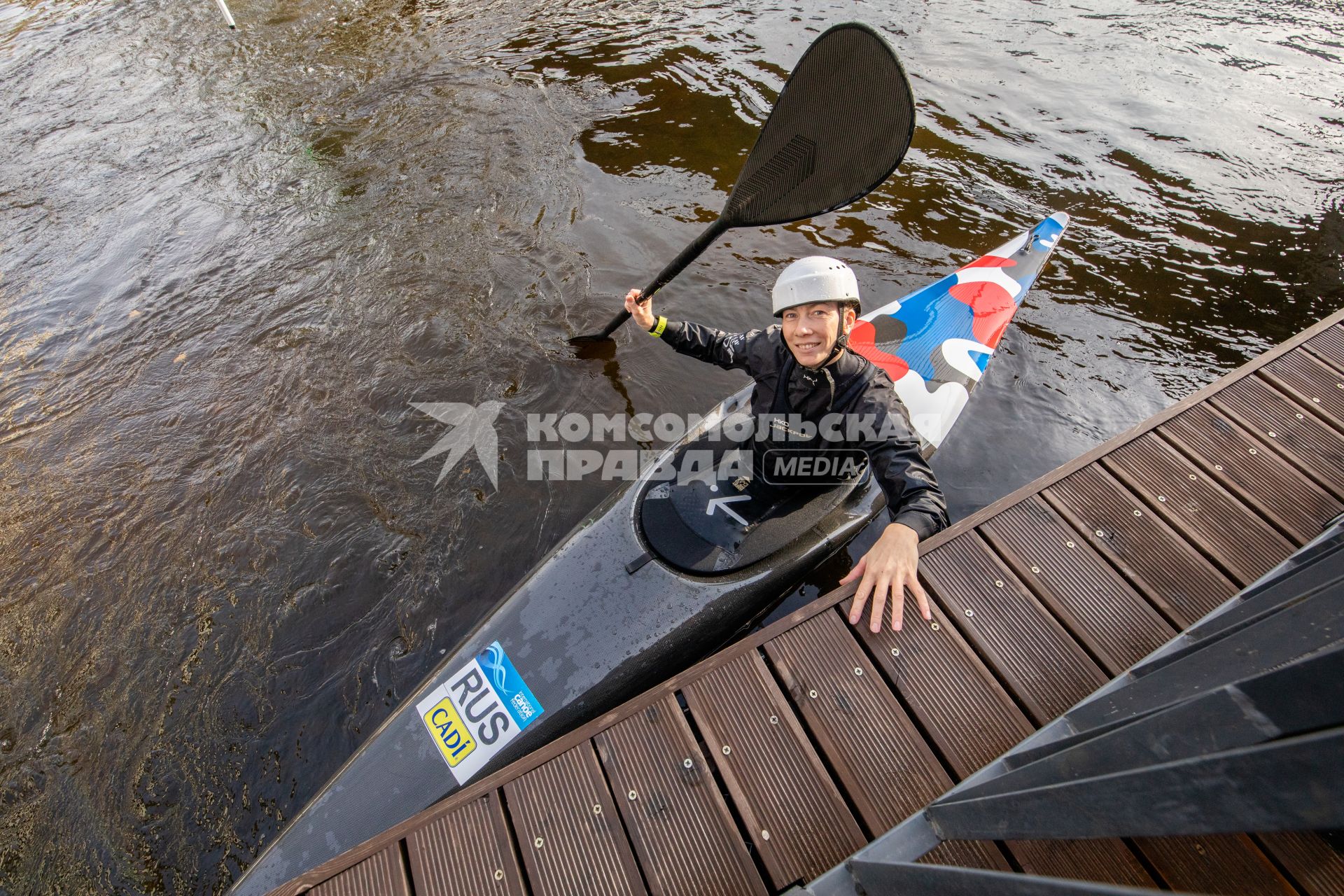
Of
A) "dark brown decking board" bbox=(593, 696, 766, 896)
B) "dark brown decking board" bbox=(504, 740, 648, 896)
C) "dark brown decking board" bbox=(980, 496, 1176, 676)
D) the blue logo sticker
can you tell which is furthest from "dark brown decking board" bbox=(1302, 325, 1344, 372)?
the blue logo sticker

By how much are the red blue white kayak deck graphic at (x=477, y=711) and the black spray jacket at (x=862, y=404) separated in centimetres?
185

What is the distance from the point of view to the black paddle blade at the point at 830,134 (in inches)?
125

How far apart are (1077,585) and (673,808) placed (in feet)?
6.39

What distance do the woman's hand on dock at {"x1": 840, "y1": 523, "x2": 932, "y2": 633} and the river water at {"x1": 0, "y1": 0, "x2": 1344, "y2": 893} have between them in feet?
5.49

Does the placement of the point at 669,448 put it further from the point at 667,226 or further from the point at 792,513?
Result: the point at 667,226

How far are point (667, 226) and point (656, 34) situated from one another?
16.0 ft

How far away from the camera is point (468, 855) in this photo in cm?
211

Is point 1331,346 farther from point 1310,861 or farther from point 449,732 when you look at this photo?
point 449,732

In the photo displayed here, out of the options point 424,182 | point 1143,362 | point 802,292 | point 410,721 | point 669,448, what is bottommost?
point 1143,362

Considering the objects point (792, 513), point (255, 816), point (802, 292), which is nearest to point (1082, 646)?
point (792, 513)

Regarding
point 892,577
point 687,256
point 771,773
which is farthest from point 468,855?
point 687,256

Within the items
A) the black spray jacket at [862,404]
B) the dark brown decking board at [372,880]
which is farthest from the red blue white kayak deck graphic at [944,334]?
the dark brown decking board at [372,880]

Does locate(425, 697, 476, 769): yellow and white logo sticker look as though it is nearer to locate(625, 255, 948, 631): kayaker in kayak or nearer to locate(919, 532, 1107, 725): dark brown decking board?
locate(625, 255, 948, 631): kayaker in kayak

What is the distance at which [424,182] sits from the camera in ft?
22.0
